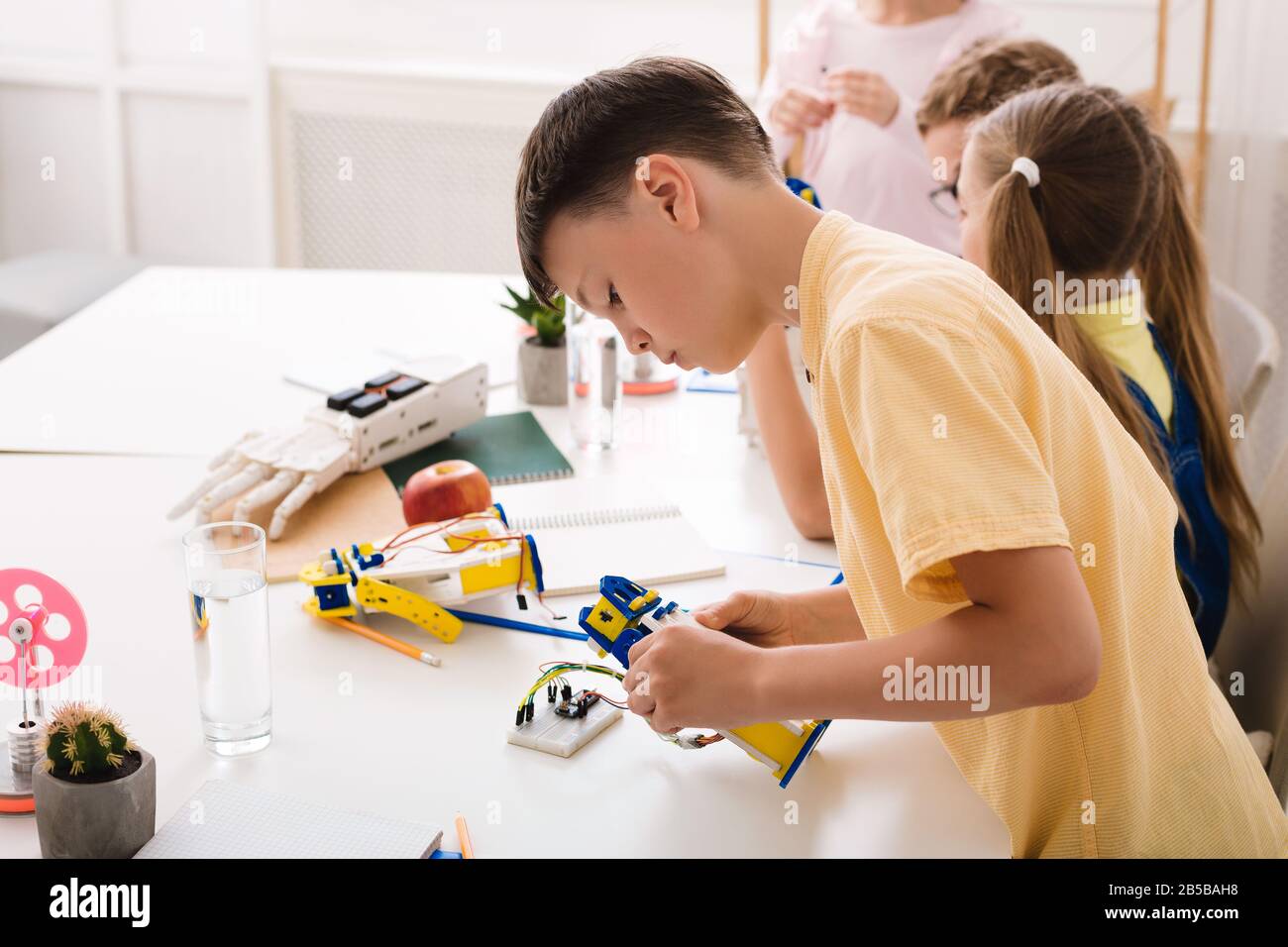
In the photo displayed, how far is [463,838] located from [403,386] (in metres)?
0.80

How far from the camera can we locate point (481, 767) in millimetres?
920

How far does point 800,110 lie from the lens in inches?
85.5

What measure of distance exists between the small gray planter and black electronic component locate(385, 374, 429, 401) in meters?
0.21

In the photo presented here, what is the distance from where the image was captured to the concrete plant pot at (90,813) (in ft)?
2.55

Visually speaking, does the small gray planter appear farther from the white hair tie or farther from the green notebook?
the white hair tie

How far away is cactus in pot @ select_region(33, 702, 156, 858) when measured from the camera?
779mm

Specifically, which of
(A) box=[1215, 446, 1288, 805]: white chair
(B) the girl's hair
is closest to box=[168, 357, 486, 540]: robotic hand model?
(B) the girl's hair

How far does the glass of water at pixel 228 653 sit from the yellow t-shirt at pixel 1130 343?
94 cm

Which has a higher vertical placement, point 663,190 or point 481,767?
point 663,190

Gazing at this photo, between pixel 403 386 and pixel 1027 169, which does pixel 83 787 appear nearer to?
pixel 403 386
